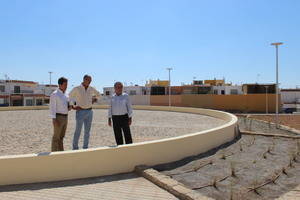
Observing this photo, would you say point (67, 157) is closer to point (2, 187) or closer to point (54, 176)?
point (54, 176)

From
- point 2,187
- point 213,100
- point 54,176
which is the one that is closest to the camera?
point 2,187

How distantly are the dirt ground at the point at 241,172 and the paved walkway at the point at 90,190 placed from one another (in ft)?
2.21

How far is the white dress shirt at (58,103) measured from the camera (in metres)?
5.12

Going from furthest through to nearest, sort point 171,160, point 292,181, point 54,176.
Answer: point 171,160
point 292,181
point 54,176

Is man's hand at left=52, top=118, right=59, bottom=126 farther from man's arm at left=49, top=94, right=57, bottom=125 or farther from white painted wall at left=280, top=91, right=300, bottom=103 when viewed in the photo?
white painted wall at left=280, top=91, right=300, bottom=103

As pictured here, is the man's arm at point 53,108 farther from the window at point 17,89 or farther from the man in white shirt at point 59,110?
the window at point 17,89

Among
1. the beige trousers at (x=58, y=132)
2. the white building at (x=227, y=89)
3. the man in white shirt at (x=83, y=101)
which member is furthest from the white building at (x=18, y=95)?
the beige trousers at (x=58, y=132)

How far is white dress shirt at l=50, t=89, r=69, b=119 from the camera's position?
5.12 m

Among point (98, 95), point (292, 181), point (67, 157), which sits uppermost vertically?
point (98, 95)

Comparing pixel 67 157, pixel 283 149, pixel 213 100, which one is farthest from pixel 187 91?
pixel 67 157

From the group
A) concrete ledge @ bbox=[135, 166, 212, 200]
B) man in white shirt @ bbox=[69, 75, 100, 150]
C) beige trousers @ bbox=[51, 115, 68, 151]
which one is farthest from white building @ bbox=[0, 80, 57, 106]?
concrete ledge @ bbox=[135, 166, 212, 200]

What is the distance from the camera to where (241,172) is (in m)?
5.17

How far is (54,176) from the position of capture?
4449 millimetres

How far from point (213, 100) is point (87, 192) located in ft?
97.2
